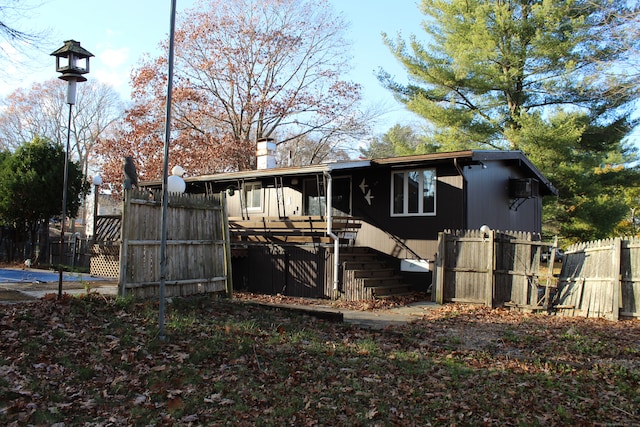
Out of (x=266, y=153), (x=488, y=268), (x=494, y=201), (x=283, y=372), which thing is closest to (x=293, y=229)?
(x=266, y=153)

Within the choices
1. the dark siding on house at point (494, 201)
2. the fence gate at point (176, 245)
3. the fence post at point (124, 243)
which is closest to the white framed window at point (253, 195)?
the fence gate at point (176, 245)

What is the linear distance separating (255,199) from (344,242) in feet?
14.1

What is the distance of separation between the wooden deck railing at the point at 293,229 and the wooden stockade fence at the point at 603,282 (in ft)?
18.3

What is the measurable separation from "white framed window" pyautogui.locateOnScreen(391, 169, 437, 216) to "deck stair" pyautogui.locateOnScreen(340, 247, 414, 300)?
147 centimetres

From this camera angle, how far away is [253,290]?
47.8ft

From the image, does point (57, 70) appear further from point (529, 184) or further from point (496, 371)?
point (529, 184)

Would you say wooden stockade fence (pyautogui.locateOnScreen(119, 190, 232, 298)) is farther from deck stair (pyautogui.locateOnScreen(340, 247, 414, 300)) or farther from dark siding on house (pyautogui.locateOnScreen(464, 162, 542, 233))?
dark siding on house (pyautogui.locateOnScreen(464, 162, 542, 233))

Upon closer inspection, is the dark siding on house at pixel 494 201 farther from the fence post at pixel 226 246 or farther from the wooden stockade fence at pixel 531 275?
the fence post at pixel 226 246

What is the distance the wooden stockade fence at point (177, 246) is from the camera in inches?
339

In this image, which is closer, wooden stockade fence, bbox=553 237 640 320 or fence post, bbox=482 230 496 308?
wooden stockade fence, bbox=553 237 640 320


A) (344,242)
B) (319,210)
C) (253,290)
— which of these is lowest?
(253,290)

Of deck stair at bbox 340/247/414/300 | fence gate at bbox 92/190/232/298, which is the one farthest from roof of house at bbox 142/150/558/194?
fence gate at bbox 92/190/232/298

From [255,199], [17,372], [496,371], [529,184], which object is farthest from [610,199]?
[17,372]

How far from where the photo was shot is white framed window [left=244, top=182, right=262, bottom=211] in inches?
688
